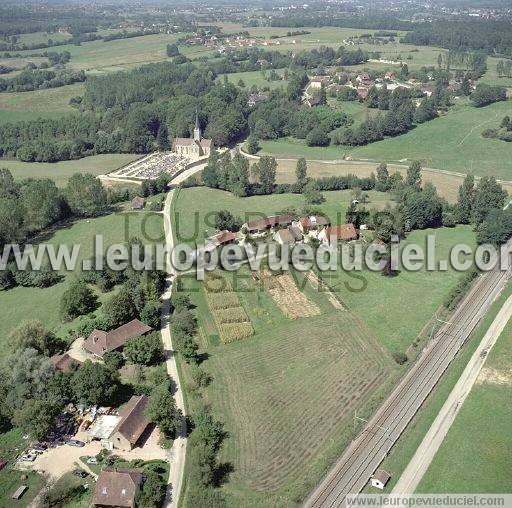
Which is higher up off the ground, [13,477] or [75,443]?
[75,443]

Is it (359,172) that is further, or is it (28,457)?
(359,172)

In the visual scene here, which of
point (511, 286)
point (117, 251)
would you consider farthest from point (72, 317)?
point (511, 286)

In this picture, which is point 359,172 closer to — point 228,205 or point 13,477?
point 228,205

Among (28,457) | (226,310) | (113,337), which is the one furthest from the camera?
(226,310)

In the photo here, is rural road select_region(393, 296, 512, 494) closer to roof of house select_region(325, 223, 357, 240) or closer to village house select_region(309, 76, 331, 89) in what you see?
roof of house select_region(325, 223, 357, 240)

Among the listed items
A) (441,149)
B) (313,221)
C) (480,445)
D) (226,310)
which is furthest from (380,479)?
(441,149)

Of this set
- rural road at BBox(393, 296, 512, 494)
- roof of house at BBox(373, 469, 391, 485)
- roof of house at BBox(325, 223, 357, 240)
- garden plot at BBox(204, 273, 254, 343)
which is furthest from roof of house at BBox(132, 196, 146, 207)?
roof of house at BBox(373, 469, 391, 485)

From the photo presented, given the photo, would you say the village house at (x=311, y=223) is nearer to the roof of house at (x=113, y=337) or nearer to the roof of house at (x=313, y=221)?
the roof of house at (x=313, y=221)
